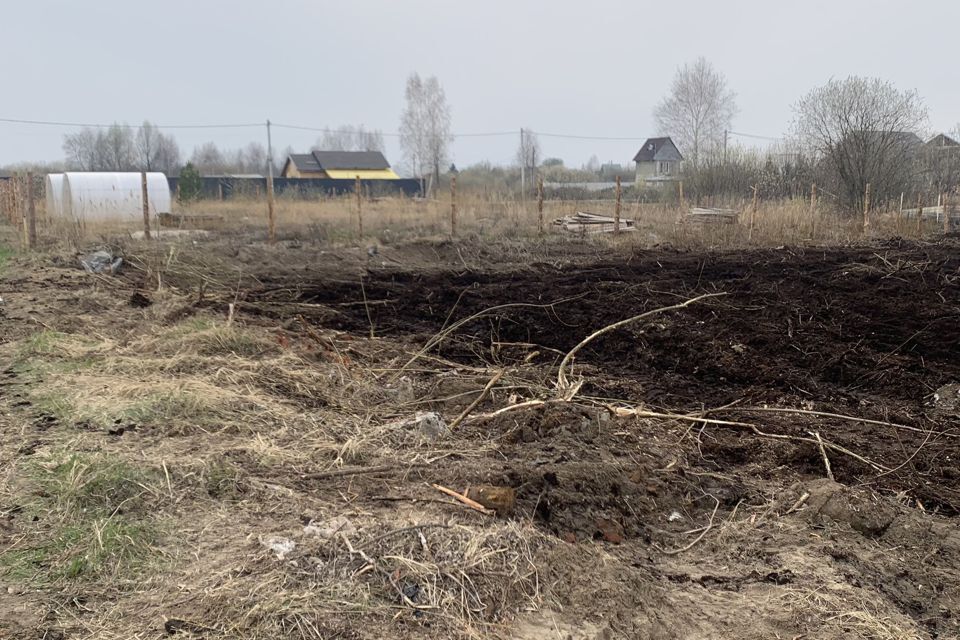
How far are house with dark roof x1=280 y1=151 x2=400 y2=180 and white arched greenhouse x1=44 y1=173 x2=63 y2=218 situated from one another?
35494 mm

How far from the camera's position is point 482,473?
3.69m

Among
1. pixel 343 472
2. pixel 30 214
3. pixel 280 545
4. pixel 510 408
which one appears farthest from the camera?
pixel 30 214

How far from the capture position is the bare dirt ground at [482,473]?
2.66 m

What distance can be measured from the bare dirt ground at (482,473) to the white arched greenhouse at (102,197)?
43.6 feet

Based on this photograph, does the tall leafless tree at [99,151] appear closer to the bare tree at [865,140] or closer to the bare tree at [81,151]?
the bare tree at [81,151]

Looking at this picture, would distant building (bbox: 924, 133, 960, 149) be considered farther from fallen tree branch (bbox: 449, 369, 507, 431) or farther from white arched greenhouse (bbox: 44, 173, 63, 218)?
white arched greenhouse (bbox: 44, 173, 63, 218)

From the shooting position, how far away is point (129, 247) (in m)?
13.0

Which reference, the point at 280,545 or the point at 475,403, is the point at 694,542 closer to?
the point at 475,403

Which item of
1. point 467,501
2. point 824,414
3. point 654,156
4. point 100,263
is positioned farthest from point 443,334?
point 654,156

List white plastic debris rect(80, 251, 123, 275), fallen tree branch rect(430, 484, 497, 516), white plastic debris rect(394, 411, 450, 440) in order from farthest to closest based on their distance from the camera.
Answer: white plastic debris rect(80, 251, 123, 275) → white plastic debris rect(394, 411, 450, 440) → fallen tree branch rect(430, 484, 497, 516)

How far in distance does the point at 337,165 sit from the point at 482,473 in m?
58.2

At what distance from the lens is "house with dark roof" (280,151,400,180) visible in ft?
190

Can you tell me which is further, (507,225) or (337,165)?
(337,165)

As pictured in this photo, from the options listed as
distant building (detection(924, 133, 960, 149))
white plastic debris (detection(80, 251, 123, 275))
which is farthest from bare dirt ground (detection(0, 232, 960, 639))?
distant building (detection(924, 133, 960, 149))
